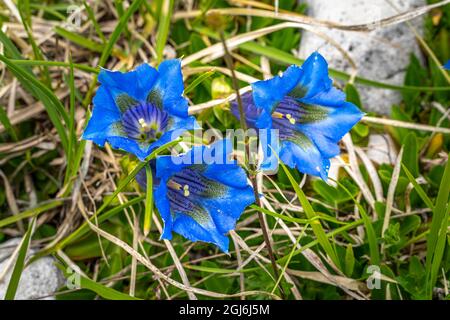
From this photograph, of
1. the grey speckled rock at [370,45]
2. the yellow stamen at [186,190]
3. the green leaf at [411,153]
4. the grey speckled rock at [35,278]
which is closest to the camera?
the yellow stamen at [186,190]

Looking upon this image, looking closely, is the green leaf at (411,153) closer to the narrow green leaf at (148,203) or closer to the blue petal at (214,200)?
the blue petal at (214,200)

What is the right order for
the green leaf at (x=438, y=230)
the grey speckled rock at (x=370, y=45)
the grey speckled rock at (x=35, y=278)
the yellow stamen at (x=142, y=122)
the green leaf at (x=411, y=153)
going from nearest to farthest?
the green leaf at (x=438, y=230) < the yellow stamen at (x=142, y=122) < the grey speckled rock at (x=35, y=278) < the green leaf at (x=411, y=153) < the grey speckled rock at (x=370, y=45)

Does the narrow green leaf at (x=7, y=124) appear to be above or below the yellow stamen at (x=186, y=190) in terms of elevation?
above

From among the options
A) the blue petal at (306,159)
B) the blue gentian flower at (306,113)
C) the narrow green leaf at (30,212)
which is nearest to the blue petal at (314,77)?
the blue gentian flower at (306,113)

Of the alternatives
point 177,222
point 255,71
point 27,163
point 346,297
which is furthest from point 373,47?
point 27,163

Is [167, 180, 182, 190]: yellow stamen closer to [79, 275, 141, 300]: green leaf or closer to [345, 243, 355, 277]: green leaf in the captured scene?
[79, 275, 141, 300]: green leaf
